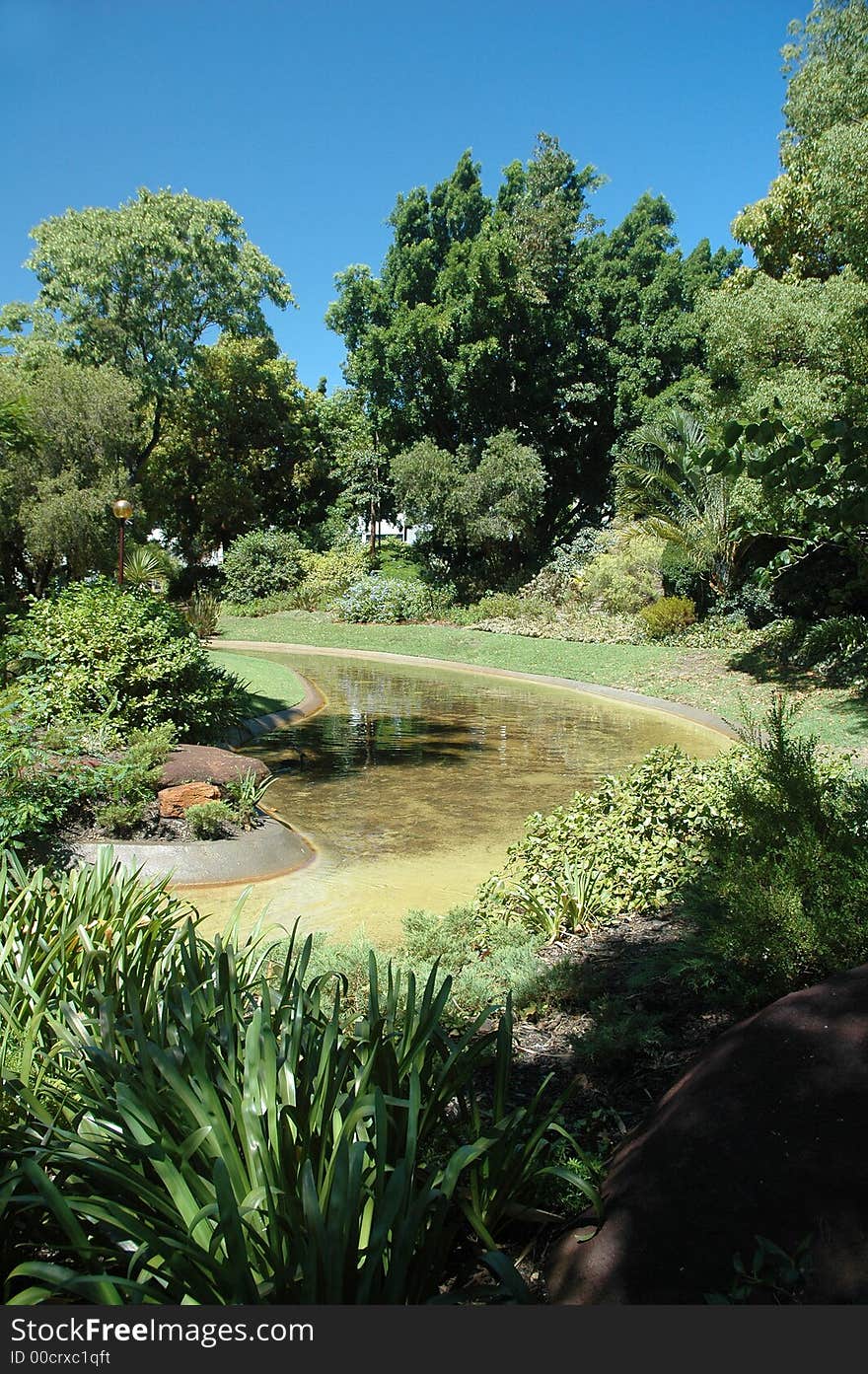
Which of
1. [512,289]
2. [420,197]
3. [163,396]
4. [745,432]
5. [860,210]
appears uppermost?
[420,197]

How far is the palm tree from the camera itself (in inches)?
850

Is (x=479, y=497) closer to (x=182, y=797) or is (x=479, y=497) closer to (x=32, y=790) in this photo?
(x=182, y=797)

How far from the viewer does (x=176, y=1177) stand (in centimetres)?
197

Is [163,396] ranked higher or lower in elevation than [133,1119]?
higher

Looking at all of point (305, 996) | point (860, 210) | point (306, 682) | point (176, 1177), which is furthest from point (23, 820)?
point (306, 682)

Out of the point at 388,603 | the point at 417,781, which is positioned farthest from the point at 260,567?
the point at 417,781

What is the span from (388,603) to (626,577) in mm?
8812

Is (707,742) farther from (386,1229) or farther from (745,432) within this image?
(386,1229)

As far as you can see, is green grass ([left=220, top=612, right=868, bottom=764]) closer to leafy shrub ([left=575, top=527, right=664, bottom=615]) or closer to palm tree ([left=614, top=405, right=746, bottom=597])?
palm tree ([left=614, top=405, right=746, bottom=597])

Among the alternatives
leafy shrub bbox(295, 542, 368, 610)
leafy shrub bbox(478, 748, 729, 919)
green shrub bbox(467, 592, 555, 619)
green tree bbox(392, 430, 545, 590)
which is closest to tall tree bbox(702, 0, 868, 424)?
leafy shrub bbox(478, 748, 729, 919)

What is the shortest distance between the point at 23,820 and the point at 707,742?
9.33m

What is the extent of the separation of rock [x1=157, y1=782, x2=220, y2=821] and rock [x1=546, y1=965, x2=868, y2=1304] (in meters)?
5.29

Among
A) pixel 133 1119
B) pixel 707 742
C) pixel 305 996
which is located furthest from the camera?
pixel 707 742

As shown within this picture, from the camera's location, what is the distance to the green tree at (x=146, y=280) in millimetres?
30047
